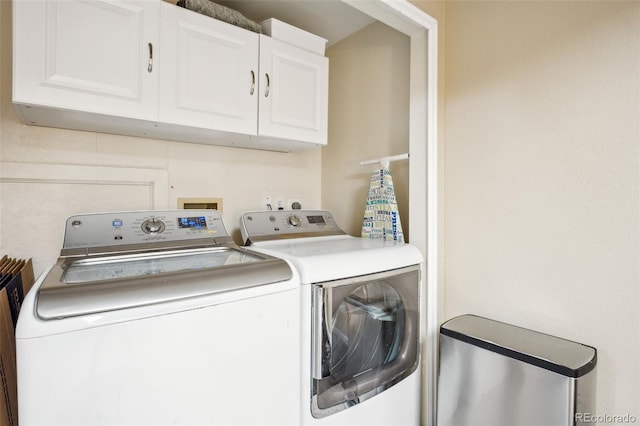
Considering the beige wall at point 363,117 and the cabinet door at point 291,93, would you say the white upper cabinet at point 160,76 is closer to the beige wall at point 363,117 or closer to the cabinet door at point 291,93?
the cabinet door at point 291,93

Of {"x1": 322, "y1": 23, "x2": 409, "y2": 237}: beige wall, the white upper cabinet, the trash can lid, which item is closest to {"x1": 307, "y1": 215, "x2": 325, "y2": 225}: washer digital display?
{"x1": 322, "y1": 23, "x2": 409, "y2": 237}: beige wall

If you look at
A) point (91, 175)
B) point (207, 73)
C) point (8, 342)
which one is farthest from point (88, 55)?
point (8, 342)

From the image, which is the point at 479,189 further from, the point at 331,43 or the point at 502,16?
the point at 331,43

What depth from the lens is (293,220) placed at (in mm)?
1908

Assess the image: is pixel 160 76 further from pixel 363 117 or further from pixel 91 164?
pixel 363 117

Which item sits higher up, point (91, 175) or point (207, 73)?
point (207, 73)

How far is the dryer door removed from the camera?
120 cm

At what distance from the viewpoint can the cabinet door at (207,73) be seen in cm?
140

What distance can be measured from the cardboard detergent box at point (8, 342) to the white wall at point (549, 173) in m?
1.73

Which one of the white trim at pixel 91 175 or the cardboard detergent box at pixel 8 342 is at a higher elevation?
the white trim at pixel 91 175

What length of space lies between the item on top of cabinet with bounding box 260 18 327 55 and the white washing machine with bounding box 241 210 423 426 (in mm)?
1018

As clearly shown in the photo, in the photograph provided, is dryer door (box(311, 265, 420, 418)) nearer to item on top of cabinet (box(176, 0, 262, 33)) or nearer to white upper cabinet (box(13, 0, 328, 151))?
white upper cabinet (box(13, 0, 328, 151))

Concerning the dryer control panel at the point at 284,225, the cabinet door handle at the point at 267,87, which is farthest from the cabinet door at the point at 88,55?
the dryer control panel at the point at 284,225

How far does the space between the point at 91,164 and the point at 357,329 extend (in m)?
1.44
